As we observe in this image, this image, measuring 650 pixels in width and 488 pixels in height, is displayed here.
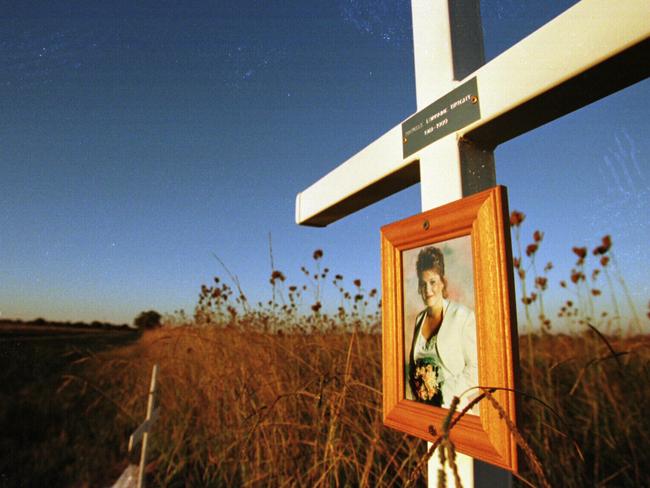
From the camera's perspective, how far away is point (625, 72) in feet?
1.91

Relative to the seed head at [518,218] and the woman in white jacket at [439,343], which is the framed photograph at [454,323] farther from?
the seed head at [518,218]

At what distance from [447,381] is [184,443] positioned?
2.40m

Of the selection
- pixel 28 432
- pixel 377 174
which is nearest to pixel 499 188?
pixel 377 174

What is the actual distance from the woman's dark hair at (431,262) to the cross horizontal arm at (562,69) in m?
0.25

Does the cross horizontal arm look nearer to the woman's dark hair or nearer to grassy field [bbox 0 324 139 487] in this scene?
the woman's dark hair

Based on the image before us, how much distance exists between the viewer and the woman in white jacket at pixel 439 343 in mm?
615

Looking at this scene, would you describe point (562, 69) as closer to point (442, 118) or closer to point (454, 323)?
point (442, 118)

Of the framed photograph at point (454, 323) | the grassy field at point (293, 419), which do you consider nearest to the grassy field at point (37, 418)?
the grassy field at point (293, 419)

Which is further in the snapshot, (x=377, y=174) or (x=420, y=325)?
(x=377, y=174)

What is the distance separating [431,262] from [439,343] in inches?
5.8

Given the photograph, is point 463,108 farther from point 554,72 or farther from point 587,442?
point 587,442

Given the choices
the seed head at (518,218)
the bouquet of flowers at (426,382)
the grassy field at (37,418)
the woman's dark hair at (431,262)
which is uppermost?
the seed head at (518,218)

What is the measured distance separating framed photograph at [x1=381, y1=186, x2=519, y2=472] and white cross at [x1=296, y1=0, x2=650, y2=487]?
0.11 metres

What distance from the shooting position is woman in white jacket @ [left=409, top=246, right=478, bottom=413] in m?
0.61
